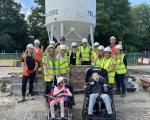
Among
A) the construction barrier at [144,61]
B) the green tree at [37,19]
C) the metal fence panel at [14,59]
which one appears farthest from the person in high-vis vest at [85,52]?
the green tree at [37,19]

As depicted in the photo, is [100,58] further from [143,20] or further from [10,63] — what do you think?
[143,20]

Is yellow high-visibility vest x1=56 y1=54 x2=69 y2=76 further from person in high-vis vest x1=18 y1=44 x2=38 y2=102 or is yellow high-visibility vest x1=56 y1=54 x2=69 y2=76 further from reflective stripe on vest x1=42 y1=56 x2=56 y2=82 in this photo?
person in high-vis vest x1=18 y1=44 x2=38 y2=102

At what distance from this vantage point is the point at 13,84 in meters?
13.3

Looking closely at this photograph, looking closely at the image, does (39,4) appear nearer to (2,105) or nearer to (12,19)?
(12,19)

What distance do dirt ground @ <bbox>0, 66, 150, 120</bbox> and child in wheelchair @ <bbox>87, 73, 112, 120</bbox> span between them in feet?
3.10

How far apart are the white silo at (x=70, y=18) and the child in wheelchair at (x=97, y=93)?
24.8 feet

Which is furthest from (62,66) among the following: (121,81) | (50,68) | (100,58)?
(121,81)

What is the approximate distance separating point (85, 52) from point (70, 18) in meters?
4.06

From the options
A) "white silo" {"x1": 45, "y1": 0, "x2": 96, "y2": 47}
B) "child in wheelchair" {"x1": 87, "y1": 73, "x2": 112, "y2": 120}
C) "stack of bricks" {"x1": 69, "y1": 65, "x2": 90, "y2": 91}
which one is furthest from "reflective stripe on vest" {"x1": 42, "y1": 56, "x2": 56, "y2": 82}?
"white silo" {"x1": 45, "y1": 0, "x2": 96, "y2": 47}

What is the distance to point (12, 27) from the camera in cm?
5303

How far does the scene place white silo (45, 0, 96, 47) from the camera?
1636 cm

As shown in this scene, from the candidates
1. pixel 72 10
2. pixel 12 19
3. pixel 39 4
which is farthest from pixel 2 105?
pixel 12 19

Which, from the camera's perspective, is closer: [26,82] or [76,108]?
[76,108]

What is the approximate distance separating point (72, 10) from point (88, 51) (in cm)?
416
